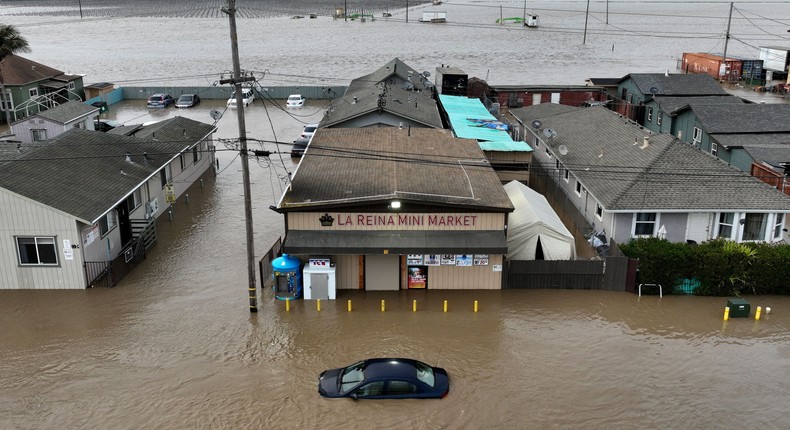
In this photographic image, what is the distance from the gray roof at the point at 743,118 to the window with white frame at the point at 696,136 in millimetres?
945

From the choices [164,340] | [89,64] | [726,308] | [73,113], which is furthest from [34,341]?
[89,64]

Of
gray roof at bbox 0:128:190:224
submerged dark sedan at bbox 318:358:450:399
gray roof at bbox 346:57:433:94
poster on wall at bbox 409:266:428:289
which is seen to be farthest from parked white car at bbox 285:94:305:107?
submerged dark sedan at bbox 318:358:450:399

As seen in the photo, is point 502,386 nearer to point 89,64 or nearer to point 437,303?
point 437,303

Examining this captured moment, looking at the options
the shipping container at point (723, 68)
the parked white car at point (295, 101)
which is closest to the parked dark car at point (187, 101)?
the parked white car at point (295, 101)

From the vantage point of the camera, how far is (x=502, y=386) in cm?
1781

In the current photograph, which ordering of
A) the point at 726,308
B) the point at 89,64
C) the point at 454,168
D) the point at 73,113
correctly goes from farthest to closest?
1. the point at 89,64
2. the point at 73,113
3. the point at 454,168
4. the point at 726,308

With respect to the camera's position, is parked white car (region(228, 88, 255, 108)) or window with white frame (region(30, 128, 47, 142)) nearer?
window with white frame (region(30, 128, 47, 142))

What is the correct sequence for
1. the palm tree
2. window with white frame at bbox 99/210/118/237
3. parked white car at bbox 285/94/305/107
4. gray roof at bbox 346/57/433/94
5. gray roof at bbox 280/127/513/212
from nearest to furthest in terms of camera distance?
1. gray roof at bbox 280/127/513/212
2. window with white frame at bbox 99/210/118/237
3. the palm tree
4. gray roof at bbox 346/57/433/94
5. parked white car at bbox 285/94/305/107

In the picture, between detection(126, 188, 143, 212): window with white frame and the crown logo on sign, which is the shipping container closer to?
the crown logo on sign

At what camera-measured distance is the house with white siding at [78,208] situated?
22.1 meters

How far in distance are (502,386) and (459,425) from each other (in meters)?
2.24

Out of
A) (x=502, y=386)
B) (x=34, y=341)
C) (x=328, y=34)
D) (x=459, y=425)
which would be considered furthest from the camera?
(x=328, y=34)

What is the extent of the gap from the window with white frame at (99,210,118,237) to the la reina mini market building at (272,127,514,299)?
6943mm

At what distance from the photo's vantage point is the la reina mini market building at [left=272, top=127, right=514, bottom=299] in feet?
72.4
